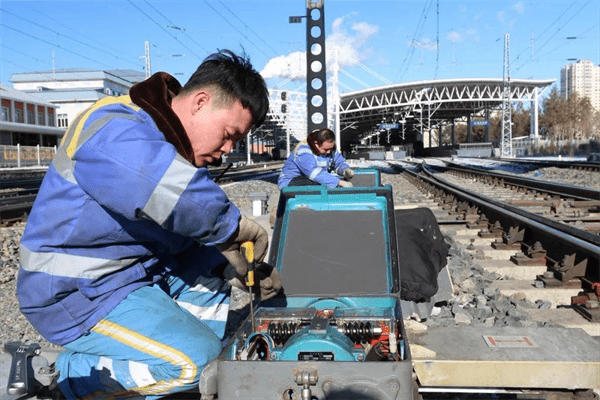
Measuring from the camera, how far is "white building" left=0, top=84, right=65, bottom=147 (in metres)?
51.8

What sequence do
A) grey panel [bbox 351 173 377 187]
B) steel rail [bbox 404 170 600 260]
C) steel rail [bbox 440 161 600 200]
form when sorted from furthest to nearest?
steel rail [bbox 440 161 600 200] < grey panel [bbox 351 173 377 187] < steel rail [bbox 404 170 600 260]

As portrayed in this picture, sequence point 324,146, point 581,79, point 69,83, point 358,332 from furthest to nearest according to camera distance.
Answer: point 581,79 < point 69,83 < point 324,146 < point 358,332

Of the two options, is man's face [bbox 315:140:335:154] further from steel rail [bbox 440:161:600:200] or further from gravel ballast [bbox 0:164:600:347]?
steel rail [bbox 440:161:600:200]

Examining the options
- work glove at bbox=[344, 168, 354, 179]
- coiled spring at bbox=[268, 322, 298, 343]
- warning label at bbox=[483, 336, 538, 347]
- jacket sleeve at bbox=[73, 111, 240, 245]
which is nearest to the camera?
jacket sleeve at bbox=[73, 111, 240, 245]

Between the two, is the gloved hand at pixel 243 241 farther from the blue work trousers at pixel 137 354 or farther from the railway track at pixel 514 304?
the railway track at pixel 514 304

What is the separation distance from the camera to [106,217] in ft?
6.93

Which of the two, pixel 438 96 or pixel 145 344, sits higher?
pixel 438 96

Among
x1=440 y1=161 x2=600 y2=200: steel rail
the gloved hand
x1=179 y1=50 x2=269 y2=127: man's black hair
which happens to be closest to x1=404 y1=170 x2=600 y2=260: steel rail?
x1=440 y1=161 x2=600 y2=200: steel rail

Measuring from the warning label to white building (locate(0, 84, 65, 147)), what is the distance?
5301cm

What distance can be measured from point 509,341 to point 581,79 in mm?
195145

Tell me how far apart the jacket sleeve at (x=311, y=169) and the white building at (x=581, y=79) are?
180 m

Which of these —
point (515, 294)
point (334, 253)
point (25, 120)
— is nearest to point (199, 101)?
point (334, 253)

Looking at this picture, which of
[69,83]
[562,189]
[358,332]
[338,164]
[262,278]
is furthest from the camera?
[69,83]

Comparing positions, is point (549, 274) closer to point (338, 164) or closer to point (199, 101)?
point (338, 164)
